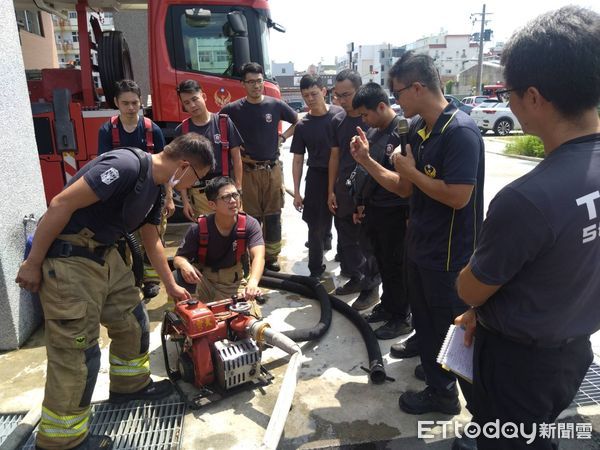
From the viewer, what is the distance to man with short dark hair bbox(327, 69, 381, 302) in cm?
393

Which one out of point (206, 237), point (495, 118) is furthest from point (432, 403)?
point (495, 118)

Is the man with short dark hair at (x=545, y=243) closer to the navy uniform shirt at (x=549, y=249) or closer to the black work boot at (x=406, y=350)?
the navy uniform shirt at (x=549, y=249)

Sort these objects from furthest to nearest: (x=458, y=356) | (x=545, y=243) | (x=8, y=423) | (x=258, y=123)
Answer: (x=258, y=123), (x=8, y=423), (x=458, y=356), (x=545, y=243)

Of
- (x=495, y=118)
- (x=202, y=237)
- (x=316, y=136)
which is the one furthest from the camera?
(x=495, y=118)

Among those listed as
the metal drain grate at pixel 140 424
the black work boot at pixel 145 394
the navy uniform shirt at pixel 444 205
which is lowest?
the metal drain grate at pixel 140 424

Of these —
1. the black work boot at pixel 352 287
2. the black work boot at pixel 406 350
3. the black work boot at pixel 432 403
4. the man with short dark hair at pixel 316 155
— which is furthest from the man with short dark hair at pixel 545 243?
the man with short dark hair at pixel 316 155

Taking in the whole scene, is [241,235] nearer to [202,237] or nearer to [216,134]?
[202,237]

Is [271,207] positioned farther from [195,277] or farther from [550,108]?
[550,108]

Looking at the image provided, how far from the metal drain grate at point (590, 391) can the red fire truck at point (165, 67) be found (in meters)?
4.31

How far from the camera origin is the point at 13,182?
3.29 m

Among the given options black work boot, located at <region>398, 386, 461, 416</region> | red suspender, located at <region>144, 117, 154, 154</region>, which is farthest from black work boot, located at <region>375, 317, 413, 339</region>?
red suspender, located at <region>144, 117, 154, 154</region>

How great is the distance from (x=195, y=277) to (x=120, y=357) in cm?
65

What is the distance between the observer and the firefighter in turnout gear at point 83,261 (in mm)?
2143

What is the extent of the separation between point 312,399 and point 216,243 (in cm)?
126
